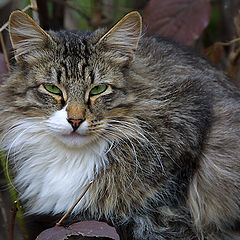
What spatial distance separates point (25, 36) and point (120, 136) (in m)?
0.70

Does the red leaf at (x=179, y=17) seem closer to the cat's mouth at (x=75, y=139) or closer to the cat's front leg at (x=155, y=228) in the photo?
the cat's mouth at (x=75, y=139)

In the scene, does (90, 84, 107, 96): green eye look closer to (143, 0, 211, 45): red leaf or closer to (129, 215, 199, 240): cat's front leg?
(129, 215, 199, 240): cat's front leg

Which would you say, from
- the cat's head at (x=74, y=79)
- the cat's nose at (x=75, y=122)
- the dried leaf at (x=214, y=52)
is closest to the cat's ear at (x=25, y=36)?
the cat's head at (x=74, y=79)

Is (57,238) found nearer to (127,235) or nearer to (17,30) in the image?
(127,235)

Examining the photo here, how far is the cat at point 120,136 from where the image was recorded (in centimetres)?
237

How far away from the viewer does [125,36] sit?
7.93 feet

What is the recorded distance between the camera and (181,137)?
8.30ft

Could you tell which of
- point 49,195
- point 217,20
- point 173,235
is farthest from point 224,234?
point 217,20

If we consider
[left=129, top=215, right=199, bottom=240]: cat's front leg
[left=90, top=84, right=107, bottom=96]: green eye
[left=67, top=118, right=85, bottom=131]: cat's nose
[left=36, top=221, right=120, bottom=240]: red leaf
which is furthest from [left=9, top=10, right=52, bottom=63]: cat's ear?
[left=129, top=215, right=199, bottom=240]: cat's front leg

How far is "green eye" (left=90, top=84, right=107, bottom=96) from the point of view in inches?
92.7

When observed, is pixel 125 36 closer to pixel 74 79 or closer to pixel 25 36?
pixel 74 79

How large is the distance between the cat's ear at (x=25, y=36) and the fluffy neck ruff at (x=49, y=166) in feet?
1.21

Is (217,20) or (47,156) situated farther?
(217,20)

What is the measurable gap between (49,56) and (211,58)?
4.94 feet
